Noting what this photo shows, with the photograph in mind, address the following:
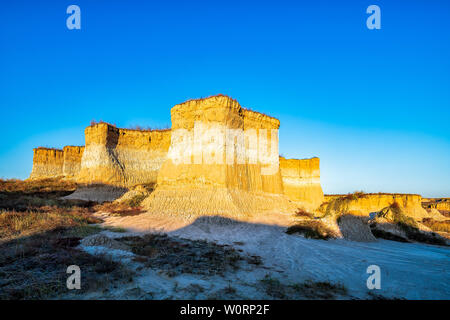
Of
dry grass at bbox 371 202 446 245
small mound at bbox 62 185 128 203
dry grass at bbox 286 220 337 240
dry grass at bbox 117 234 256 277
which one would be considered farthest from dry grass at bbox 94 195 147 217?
dry grass at bbox 371 202 446 245

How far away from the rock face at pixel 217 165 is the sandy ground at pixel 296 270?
10.7ft

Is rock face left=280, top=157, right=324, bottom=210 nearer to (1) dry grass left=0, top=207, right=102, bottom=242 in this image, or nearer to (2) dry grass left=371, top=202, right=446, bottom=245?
(2) dry grass left=371, top=202, right=446, bottom=245

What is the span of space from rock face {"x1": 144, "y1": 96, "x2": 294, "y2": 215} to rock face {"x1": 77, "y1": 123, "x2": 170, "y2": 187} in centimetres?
961

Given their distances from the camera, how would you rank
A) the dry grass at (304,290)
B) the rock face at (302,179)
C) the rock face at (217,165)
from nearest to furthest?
the dry grass at (304,290) < the rock face at (217,165) < the rock face at (302,179)

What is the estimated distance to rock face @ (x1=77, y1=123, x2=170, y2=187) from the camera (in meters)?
23.4

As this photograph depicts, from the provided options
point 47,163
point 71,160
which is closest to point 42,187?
point 71,160

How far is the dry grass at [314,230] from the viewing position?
9909 mm

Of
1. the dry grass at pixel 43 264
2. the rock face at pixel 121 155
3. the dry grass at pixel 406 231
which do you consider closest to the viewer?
the dry grass at pixel 43 264

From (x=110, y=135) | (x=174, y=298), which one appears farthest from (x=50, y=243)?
(x=110, y=135)

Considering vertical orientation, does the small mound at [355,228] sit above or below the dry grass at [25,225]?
below

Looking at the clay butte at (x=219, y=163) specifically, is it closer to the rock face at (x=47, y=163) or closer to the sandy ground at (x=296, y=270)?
the sandy ground at (x=296, y=270)

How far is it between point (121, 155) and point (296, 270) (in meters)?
23.9

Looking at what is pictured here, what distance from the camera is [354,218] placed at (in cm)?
1076

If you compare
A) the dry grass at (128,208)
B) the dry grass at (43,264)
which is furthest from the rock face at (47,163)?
the dry grass at (43,264)
